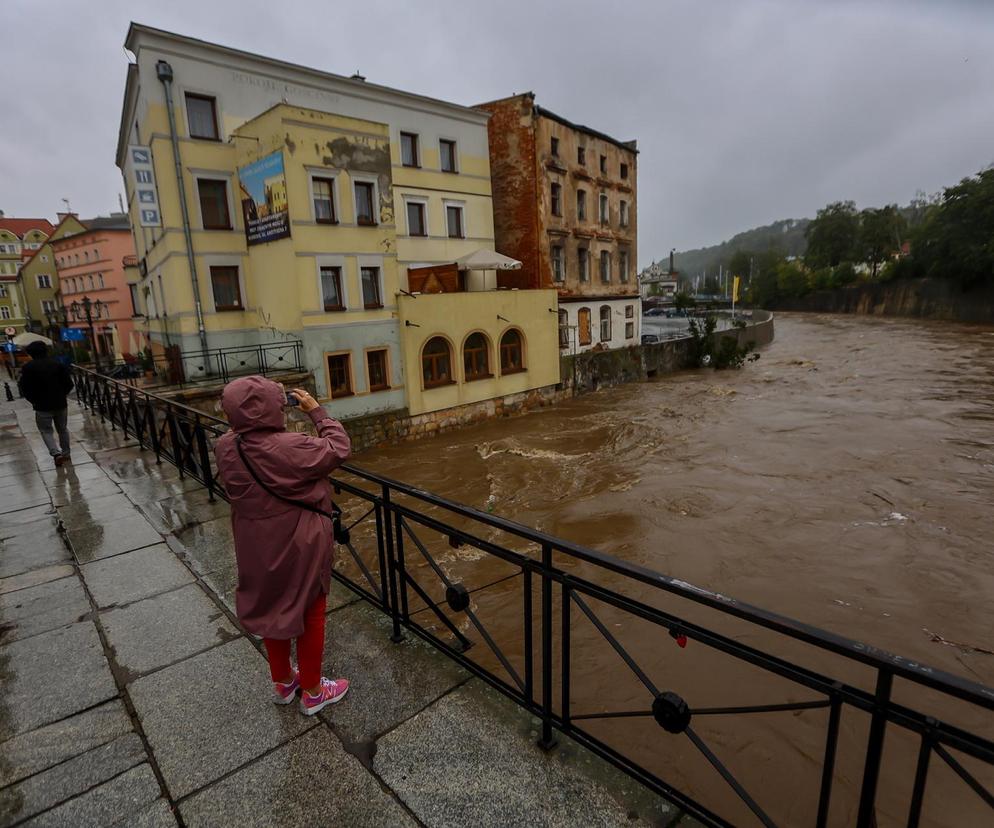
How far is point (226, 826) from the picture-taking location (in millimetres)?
2150

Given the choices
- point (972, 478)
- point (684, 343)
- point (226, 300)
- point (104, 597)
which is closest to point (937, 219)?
→ point (684, 343)

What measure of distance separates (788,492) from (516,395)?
12.0m

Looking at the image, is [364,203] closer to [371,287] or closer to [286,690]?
[371,287]

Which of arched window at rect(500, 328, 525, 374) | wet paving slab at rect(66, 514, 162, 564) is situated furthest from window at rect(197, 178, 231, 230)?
wet paving slab at rect(66, 514, 162, 564)

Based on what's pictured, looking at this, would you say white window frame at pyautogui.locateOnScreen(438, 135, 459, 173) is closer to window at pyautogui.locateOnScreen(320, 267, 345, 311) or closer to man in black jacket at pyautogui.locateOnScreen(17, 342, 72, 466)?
window at pyautogui.locateOnScreen(320, 267, 345, 311)

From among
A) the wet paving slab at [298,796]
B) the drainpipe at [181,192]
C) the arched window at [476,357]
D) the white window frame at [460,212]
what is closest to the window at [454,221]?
the white window frame at [460,212]

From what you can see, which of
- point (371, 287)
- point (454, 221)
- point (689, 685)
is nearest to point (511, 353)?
point (454, 221)

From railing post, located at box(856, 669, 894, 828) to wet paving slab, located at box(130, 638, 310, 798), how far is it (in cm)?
232

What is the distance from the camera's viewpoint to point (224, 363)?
16375mm

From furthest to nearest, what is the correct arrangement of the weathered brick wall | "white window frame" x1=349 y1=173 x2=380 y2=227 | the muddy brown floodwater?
1. the weathered brick wall
2. "white window frame" x1=349 y1=173 x2=380 y2=227
3. the muddy brown floodwater

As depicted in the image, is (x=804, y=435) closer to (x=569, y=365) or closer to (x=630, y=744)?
(x=569, y=365)

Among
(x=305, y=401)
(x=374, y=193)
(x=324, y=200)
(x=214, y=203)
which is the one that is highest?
(x=374, y=193)

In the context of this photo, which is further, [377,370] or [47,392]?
[377,370]

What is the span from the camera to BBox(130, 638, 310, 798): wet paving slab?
8.06 feet
